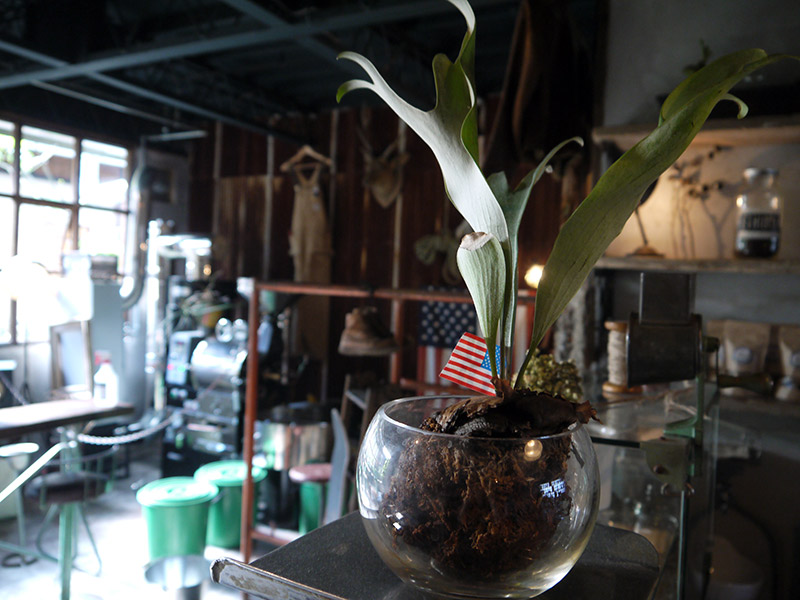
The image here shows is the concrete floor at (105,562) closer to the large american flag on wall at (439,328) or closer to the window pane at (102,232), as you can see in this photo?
the large american flag on wall at (439,328)

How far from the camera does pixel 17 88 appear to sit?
18.6 feet

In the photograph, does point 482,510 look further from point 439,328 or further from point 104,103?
point 104,103

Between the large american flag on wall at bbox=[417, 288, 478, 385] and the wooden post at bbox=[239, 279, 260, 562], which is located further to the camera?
the large american flag on wall at bbox=[417, 288, 478, 385]

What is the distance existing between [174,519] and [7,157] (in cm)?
423

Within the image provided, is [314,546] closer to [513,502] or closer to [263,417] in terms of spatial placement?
[513,502]

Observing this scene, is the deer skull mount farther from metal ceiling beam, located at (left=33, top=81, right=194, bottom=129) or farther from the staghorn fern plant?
the staghorn fern plant

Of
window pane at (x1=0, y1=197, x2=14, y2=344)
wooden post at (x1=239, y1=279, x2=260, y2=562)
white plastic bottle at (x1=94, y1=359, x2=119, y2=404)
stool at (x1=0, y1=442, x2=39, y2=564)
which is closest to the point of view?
wooden post at (x1=239, y1=279, x2=260, y2=562)

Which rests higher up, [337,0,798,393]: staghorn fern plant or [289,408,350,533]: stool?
[337,0,798,393]: staghorn fern plant

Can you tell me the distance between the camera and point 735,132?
2066 mm

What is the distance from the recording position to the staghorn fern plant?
0.55 meters

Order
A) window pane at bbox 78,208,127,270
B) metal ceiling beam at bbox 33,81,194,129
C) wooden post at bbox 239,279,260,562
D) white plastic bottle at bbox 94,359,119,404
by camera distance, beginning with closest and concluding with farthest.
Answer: wooden post at bbox 239,279,260,562, white plastic bottle at bbox 94,359,119,404, metal ceiling beam at bbox 33,81,194,129, window pane at bbox 78,208,127,270

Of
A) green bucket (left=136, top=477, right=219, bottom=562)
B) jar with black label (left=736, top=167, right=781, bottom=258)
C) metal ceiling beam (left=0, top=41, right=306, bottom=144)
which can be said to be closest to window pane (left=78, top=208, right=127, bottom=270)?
metal ceiling beam (left=0, top=41, right=306, bottom=144)

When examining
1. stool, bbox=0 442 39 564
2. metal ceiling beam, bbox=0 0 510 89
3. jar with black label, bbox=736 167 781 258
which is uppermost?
metal ceiling beam, bbox=0 0 510 89

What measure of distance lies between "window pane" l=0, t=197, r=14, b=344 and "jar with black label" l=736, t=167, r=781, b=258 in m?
5.93
